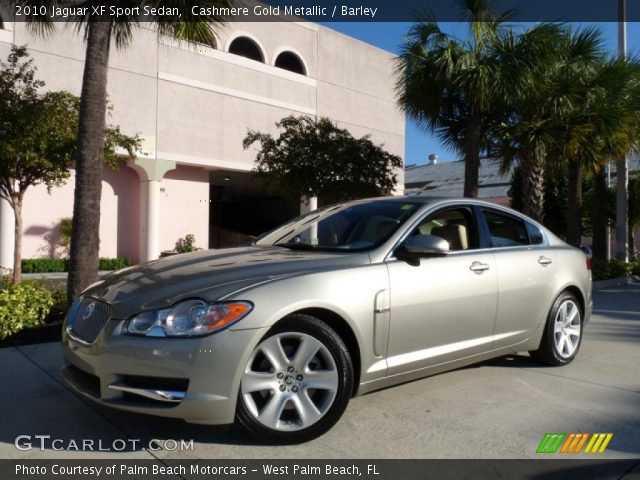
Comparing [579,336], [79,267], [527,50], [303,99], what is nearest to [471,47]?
[527,50]

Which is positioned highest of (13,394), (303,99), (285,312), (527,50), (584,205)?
(303,99)

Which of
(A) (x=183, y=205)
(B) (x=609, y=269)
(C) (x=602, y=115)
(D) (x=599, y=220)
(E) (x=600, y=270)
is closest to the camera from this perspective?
(C) (x=602, y=115)

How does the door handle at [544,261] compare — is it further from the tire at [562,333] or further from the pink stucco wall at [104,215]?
the pink stucco wall at [104,215]

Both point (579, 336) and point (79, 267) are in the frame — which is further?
point (79, 267)

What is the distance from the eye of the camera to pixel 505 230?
16.6 ft

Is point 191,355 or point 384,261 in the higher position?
point 384,261

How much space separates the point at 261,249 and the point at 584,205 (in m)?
27.0

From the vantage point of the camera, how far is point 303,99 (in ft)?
75.7

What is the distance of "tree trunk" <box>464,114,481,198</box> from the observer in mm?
12523

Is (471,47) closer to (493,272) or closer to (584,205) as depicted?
(493,272)

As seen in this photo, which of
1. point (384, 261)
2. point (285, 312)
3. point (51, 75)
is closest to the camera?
point (285, 312)

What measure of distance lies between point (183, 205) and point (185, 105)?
3.71m

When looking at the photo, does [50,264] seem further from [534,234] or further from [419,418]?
[419,418]

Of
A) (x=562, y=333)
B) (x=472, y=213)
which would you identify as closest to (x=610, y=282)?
(x=562, y=333)
